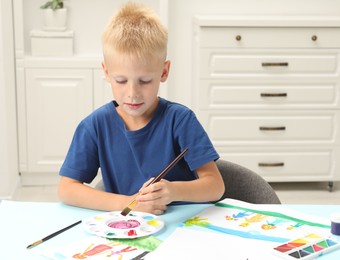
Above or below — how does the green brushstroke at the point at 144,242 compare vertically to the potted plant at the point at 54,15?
below

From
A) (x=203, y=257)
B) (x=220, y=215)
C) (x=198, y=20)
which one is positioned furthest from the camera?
(x=198, y=20)

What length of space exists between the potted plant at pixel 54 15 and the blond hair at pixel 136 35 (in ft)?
7.58

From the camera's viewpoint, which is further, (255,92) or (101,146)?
(255,92)

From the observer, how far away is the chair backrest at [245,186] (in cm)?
176

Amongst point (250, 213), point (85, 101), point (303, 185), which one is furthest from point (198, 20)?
point (250, 213)

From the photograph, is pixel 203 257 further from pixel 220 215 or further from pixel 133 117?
pixel 133 117

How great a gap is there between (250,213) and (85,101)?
2.52 metres

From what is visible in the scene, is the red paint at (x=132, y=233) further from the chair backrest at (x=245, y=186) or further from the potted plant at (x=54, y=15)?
the potted plant at (x=54, y=15)

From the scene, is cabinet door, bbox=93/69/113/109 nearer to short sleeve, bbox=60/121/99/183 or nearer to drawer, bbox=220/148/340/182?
drawer, bbox=220/148/340/182

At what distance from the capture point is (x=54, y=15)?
389 centimetres

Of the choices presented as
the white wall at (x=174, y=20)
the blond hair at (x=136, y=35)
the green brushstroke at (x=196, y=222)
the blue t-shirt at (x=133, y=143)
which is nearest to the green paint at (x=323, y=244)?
the green brushstroke at (x=196, y=222)

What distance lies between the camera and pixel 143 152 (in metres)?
1.71

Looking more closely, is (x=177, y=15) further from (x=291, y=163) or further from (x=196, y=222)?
(x=196, y=222)

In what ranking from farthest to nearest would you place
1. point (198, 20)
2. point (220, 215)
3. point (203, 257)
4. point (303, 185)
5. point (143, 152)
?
point (303, 185)
point (198, 20)
point (143, 152)
point (220, 215)
point (203, 257)
